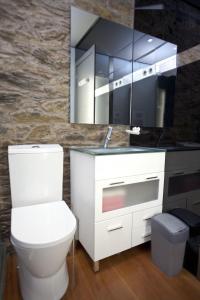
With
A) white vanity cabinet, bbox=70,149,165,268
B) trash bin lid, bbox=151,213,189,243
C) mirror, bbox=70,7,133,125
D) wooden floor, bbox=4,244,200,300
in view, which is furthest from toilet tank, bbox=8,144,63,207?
trash bin lid, bbox=151,213,189,243

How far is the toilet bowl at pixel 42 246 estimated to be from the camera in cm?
92

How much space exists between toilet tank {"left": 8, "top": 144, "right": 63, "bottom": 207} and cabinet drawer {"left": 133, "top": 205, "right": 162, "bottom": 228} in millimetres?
661

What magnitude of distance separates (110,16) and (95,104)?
88 cm

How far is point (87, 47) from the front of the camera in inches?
65.4

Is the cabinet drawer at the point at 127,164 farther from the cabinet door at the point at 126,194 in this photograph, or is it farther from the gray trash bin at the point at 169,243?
the gray trash bin at the point at 169,243

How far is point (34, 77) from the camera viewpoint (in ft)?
4.77

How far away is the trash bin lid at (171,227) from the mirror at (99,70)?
40.0 inches

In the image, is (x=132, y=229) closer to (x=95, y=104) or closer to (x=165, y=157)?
(x=165, y=157)

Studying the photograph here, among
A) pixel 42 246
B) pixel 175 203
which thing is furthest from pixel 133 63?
pixel 42 246

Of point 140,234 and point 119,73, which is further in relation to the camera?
point 119,73

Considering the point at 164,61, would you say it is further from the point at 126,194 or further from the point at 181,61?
the point at 126,194

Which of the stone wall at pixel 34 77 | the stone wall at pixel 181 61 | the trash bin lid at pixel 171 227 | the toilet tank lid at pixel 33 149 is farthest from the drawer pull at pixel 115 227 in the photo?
the stone wall at pixel 181 61

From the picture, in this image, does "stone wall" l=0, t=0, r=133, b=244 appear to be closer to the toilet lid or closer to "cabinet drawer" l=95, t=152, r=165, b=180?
the toilet lid

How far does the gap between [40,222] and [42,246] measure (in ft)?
0.66
